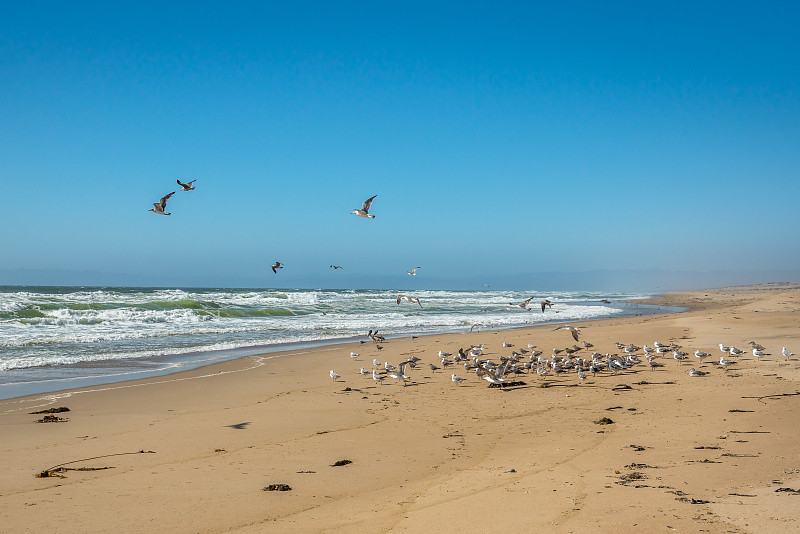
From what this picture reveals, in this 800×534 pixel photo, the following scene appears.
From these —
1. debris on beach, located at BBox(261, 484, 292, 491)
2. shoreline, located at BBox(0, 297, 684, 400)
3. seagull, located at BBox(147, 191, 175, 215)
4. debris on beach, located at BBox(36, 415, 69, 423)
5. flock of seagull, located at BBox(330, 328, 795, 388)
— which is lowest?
shoreline, located at BBox(0, 297, 684, 400)

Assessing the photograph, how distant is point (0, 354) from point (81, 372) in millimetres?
4308

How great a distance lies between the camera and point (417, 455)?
7.18 m

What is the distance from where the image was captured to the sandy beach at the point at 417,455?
4.96 m

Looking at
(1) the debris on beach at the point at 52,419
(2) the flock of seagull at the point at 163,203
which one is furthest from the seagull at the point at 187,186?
(1) the debris on beach at the point at 52,419

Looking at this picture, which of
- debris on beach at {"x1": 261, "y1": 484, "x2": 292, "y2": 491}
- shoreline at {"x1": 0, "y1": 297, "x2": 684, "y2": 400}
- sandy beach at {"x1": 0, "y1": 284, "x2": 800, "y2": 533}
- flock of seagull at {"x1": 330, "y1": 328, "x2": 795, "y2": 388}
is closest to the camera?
sandy beach at {"x1": 0, "y1": 284, "x2": 800, "y2": 533}

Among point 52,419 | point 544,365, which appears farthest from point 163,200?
point 544,365

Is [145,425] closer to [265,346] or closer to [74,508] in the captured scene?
[74,508]

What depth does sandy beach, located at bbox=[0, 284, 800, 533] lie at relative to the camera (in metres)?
4.96

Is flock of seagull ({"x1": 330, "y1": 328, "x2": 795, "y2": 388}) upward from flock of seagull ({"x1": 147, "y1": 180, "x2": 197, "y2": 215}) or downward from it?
downward

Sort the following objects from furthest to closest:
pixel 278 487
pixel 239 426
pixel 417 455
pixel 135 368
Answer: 1. pixel 135 368
2. pixel 239 426
3. pixel 417 455
4. pixel 278 487

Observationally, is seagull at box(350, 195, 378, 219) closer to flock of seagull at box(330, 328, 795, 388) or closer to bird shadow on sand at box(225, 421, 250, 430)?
flock of seagull at box(330, 328, 795, 388)

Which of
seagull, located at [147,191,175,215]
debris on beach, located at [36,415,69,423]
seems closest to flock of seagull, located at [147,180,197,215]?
seagull, located at [147,191,175,215]

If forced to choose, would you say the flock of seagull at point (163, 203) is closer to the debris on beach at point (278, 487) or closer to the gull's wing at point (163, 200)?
the gull's wing at point (163, 200)

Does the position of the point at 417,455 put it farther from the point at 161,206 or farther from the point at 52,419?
the point at 161,206
